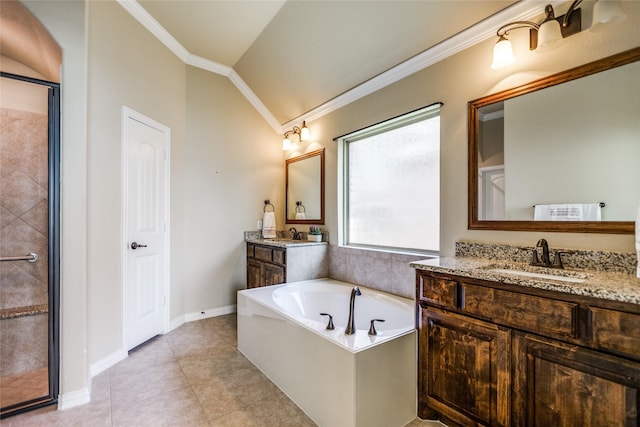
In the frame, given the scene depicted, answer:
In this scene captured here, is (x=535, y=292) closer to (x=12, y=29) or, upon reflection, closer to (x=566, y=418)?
(x=566, y=418)

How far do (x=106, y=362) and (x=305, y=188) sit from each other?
2560 mm

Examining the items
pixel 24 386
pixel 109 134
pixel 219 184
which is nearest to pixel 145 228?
pixel 109 134

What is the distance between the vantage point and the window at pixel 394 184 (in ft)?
8.10

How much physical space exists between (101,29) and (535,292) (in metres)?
3.41

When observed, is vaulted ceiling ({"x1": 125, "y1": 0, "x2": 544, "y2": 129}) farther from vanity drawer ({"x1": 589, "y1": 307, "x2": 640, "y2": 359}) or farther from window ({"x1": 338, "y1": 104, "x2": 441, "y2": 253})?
vanity drawer ({"x1": 589, "y1": 307, "x2": 640, "y2": 359})

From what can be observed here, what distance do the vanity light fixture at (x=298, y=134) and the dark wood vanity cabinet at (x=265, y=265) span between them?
1370 millimetres

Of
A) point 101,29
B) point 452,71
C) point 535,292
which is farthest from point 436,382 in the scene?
point 101,29

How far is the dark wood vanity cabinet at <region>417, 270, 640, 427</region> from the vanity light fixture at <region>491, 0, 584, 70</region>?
4.40 ft

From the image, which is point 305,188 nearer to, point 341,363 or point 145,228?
point 145,228

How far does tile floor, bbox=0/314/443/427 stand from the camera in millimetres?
1748

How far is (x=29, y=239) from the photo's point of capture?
192cm

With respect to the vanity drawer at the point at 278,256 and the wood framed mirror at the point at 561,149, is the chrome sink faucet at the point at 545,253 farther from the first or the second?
the vanity drawer at the point at 278,256

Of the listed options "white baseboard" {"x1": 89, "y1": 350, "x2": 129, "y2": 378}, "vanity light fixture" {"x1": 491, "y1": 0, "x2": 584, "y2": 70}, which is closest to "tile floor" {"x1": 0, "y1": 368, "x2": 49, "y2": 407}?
"white baseboard" {"x1": 89, "y1": 350, "x2": 129, "y2": 378}

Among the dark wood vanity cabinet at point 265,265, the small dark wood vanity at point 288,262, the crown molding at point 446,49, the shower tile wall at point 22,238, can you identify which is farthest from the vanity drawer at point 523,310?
the shower tile wall at point 22,238
